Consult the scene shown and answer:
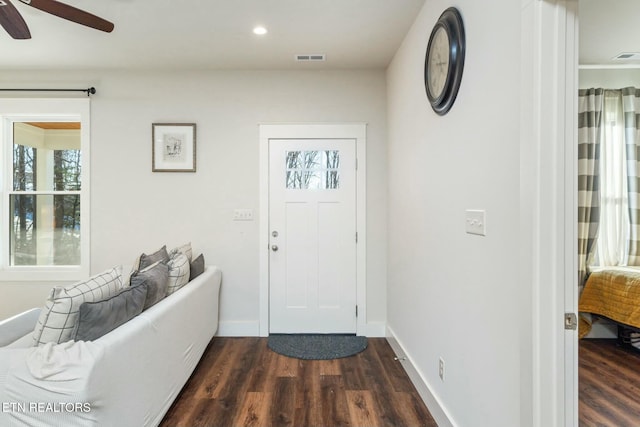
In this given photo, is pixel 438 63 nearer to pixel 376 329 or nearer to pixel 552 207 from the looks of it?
pixel 552 207

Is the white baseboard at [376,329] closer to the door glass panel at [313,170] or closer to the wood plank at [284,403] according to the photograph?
the wood plank at [284,403]

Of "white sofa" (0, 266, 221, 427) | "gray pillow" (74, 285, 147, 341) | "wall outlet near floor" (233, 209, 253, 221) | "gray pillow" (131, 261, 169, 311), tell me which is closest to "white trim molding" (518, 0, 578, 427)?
"white sofa" (0, 266, 221, 427)

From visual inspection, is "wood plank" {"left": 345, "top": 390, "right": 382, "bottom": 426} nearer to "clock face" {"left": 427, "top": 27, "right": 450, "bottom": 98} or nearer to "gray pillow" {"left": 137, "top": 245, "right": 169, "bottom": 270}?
"gray pillow" {"left": 137, "top": 245, "right": 169, "bottom": 270}

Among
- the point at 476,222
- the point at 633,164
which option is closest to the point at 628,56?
the point at 633,164

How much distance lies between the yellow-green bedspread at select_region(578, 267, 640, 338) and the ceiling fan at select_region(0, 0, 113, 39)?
411 cm

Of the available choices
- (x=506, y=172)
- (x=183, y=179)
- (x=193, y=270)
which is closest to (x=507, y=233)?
(x=506, y=172)

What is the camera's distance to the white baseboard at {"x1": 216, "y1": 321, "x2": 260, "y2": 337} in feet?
10.2

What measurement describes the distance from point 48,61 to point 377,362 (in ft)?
13.1

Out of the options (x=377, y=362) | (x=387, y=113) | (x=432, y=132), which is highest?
(x=387, y=113)

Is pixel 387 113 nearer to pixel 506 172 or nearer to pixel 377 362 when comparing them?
pixel 506 172

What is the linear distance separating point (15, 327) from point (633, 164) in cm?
469

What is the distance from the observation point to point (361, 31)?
2.40 meters

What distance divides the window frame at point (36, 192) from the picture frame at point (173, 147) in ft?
2.14

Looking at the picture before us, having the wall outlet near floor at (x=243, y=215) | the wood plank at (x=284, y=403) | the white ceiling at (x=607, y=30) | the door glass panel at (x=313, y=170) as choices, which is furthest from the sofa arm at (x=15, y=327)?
the white ceiling at (x=607, y=30)
